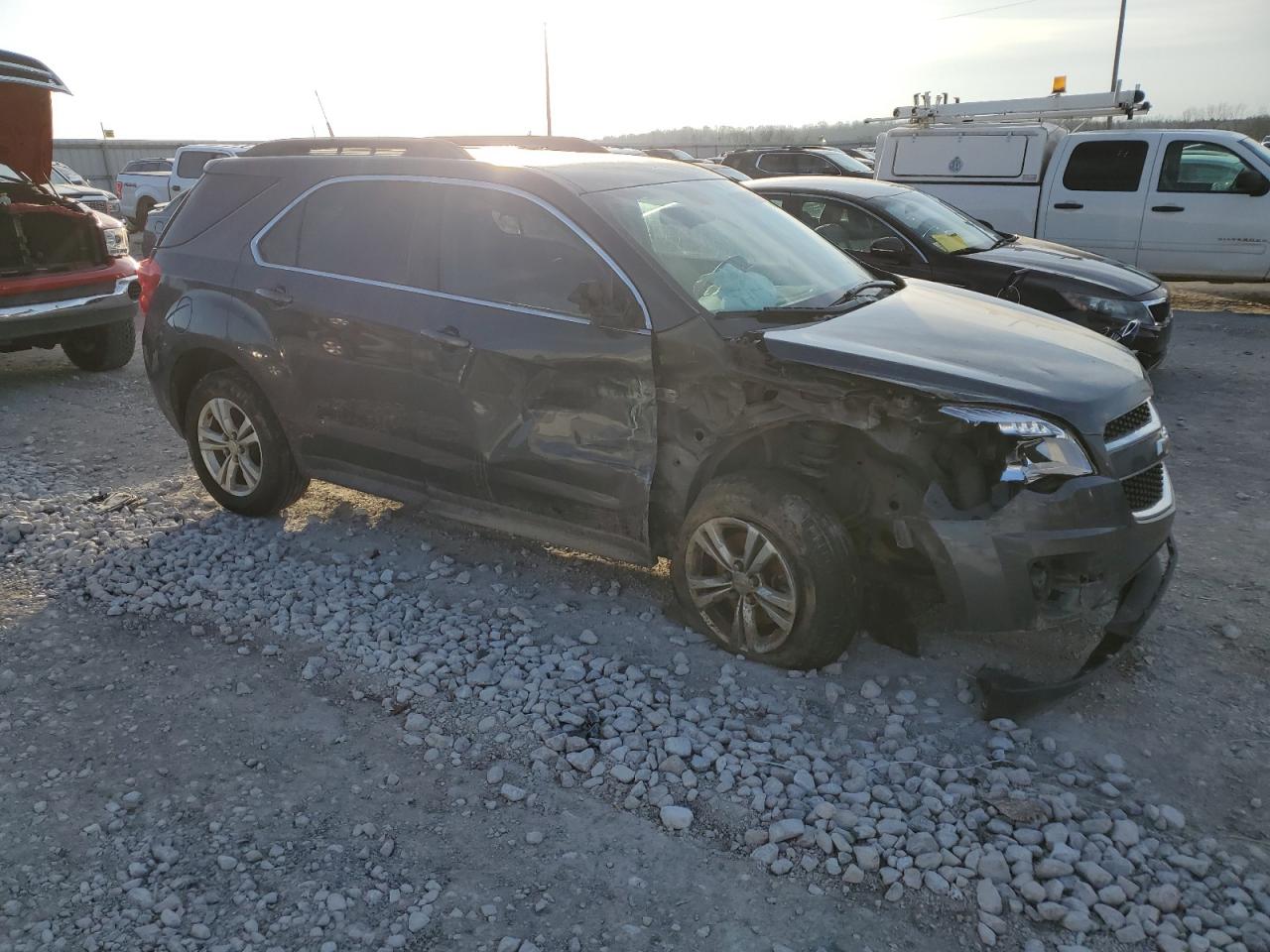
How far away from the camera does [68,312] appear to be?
27.2ft

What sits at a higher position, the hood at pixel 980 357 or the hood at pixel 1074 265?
the hood at pixel 980 357

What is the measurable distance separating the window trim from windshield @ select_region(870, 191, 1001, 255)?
181 inches

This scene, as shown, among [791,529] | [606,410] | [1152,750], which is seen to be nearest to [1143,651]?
[1152,750]

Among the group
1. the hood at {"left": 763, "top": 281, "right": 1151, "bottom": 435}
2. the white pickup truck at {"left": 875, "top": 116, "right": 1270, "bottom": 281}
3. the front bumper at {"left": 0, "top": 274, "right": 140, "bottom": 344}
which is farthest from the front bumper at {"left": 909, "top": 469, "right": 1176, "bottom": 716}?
the white pickup truck at {"left": 875, "top": 116, "right": 1270, "bottom": 281}

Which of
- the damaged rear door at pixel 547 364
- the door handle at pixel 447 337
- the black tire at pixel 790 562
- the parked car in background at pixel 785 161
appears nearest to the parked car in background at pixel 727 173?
the damaged rear door at pixel 547 364

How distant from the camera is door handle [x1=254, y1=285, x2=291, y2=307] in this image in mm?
4855

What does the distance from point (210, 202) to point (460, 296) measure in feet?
6.13

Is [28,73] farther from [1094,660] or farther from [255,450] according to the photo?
[1094,660]

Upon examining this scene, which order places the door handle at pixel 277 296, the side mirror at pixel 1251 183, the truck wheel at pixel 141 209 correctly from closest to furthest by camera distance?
the door handle at pixel 277 296, the side mirror at pixel 1251 183, the truck wheel at pixel 141 209

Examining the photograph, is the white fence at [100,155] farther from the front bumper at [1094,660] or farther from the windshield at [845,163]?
the front bumper at [1094,660]

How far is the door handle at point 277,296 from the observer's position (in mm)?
4855

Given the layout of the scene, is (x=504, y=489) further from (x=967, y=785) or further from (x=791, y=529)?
(x=967, y=785)

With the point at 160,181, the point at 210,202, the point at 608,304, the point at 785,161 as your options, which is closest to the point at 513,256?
the point at 608,304

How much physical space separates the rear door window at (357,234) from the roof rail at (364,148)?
0.19 meters
